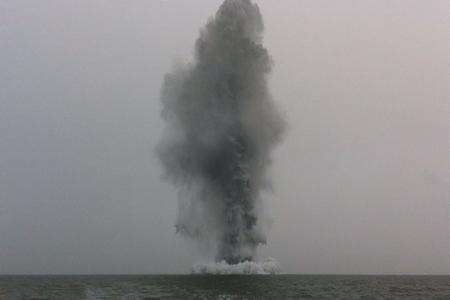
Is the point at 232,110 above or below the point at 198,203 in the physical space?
above

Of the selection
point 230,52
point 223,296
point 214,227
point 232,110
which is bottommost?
point 223,296

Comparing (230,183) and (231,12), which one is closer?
(230,183)

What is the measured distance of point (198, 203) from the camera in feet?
421

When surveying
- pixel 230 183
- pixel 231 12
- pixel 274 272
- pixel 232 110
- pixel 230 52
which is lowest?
pixel 274 272

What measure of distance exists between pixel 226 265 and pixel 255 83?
36.7 metres

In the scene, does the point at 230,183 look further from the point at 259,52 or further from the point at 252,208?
the point at 259,52

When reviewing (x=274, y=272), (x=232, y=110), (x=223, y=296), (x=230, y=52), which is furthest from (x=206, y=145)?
(x=223, y=296)

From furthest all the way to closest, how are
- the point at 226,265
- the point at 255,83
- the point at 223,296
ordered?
the point at 255,83 → the point at 226,265 → the point at 223,296

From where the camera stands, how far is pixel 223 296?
70.6m

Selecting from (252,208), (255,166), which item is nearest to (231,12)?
(255,166)

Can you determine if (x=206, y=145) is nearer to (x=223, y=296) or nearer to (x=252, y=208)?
(x=252, y=208)

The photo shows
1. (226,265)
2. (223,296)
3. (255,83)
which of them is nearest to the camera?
(223,296)

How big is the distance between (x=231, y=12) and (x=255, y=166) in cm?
3237

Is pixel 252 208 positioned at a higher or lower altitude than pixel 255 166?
lower
